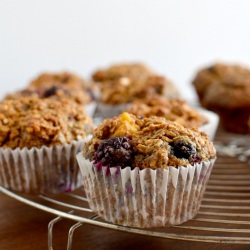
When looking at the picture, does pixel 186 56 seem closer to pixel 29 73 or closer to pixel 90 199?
pixel 29 73

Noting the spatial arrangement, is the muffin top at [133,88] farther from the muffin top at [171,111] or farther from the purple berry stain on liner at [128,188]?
the purple berry stain on liner at [128,188]

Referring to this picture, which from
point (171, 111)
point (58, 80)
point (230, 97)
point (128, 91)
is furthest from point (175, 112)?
point (58, 80)

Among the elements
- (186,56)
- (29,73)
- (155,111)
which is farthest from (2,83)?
(155,111)

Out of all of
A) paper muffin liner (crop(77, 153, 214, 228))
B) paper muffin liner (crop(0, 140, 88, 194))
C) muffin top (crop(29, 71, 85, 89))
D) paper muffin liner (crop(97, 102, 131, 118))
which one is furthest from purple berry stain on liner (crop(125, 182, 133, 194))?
muffin top (crop(29, 71, 85, 89))

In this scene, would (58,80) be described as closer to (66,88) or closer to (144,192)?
(66,88)

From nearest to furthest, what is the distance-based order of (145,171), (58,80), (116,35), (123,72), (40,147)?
(145,171)
(40,147)
(58,80)
(123,72)
(116,35)

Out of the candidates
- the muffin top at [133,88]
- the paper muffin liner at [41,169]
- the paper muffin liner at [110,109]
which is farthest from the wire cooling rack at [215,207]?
the paper muffin liner at [110,109]
